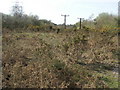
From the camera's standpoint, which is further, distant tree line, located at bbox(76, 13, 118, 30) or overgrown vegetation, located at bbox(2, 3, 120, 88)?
distant tree line, located at bbox(76, 13, 118, 30)

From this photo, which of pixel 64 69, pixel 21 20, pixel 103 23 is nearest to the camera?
pixel 64 69

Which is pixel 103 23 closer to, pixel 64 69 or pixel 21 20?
pixel 21 20

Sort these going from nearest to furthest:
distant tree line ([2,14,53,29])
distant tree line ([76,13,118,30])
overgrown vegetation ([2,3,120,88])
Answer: overgrown vegetation ([2,3,120,88]), distant tree line ([76,13,118,30]), distant tree line ([2,14,53,29])

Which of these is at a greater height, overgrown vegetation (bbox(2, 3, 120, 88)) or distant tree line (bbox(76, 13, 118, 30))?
distant tree line (bbox(76, 13, 118, 30))

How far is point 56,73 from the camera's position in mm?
4426

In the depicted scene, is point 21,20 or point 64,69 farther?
point 21,20

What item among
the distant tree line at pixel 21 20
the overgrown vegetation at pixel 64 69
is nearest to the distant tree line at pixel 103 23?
the distant tree line at pixel 21 20

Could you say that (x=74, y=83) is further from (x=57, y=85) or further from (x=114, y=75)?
(x=114, y=75)

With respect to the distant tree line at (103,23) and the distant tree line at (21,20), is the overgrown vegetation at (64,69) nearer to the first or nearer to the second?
the distant tree line at (103,23)

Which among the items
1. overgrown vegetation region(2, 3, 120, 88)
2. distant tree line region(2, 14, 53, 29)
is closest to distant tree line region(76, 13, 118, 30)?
distant tree line region(2, 14, 53, 29)

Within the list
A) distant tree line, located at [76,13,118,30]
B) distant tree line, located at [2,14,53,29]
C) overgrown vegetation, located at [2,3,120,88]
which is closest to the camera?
overgrown vegetation, located at [2,3,120,88]

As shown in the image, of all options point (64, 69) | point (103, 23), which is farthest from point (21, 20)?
point (64, 69)

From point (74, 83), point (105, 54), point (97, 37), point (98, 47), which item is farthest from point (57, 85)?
point (97, 37)

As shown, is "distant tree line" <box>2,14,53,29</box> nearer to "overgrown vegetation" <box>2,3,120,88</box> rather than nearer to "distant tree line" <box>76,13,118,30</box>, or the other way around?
"distant tree line" <box>76,13,118,30</box>
